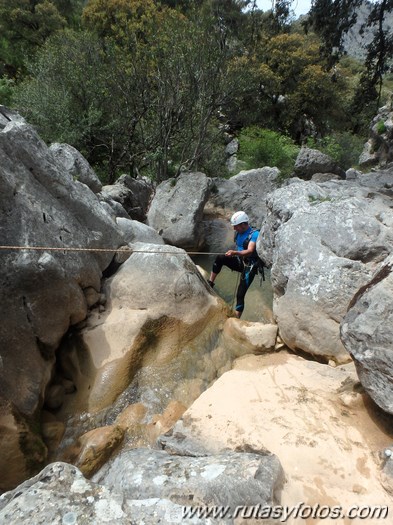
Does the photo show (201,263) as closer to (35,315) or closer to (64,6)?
(35,315)

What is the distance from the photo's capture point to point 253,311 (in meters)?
7.55

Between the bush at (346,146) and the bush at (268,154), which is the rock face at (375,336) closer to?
the bush at (268,154)

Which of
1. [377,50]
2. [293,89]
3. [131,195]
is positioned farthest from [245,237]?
[293,89]

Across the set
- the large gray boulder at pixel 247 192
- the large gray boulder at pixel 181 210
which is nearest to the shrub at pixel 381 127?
the large gray boulder at pixel 247 192

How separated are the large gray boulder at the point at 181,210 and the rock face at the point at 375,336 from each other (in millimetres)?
7014

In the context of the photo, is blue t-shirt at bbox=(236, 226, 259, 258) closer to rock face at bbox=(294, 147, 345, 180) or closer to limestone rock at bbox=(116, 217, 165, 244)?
limestone rock at bbox=(116, 217, 165, 244)

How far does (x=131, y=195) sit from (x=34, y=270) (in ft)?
22.8

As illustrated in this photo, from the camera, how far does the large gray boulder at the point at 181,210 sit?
10.4 meters

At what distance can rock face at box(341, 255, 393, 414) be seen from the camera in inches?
131

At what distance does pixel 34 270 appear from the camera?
4.57 meters

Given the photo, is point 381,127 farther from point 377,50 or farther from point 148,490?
point 148,490

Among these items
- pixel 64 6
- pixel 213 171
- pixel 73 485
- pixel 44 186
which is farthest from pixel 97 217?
pixel 64 6

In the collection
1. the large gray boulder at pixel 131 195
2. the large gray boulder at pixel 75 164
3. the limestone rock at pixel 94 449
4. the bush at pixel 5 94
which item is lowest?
the limestone rock at pixel 94 449

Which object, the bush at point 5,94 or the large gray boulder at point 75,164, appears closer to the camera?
the large gray boulder at point 75,164
